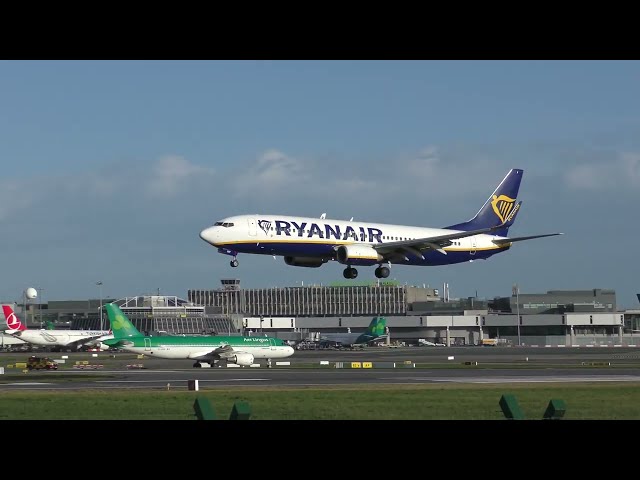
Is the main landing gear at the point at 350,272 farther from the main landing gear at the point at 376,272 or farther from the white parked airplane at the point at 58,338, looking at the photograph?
the white parked airplane at the point at 58,338

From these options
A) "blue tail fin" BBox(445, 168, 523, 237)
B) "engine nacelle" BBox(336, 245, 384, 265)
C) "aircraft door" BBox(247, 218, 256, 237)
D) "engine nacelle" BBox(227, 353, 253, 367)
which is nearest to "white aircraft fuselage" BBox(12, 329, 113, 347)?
"engine nacelle" BBox(227, 353, 253, 367)

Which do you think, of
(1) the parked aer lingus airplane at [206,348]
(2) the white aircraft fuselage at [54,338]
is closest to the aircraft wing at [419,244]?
(1) the parked aer lingus airplane at [206,348]

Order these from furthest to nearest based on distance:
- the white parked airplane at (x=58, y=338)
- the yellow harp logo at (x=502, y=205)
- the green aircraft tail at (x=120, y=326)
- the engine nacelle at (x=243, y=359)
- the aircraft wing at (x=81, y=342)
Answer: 1. the aircraft wing at (x=81, y=342)
2. the white parked airplane at (x=58, y=338)
3. the green aircraft tail at (x=120, y=326)
4. the yellow harp logo at (x=502, y=205)
5. the engine nacelle at (x=243, y=359)

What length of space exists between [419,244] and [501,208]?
20821 millimetres

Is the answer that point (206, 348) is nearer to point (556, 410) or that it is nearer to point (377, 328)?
point (556, 410)

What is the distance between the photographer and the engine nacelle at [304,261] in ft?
249

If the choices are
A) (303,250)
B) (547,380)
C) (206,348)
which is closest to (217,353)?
(206,348)

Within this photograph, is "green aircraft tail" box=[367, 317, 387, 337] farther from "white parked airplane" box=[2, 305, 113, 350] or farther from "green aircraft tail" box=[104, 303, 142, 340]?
"green aircraft tail" box=[104, 303, 142, 340]

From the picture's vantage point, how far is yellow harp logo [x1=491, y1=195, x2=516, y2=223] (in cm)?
9570
